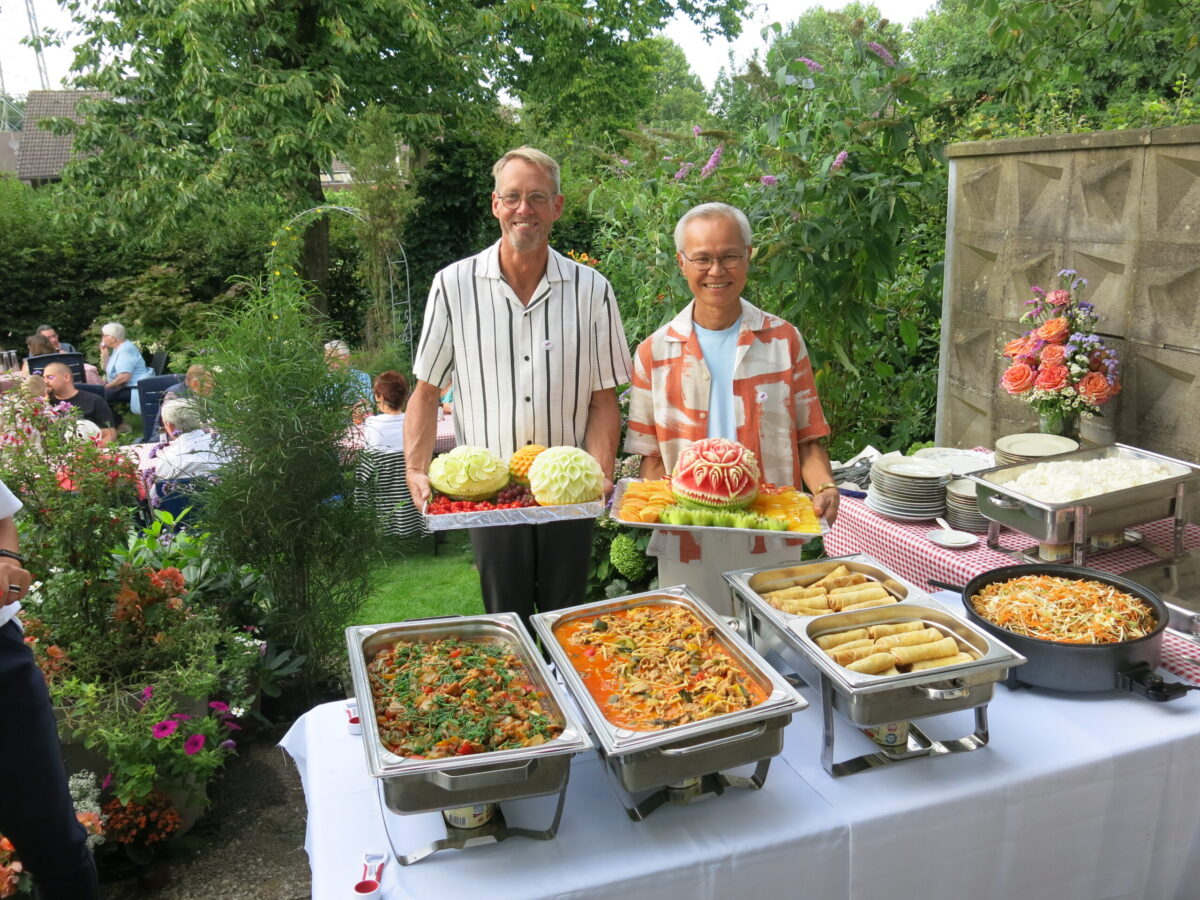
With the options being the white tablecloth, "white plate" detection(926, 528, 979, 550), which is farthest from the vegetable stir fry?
"white plate" detection(926, 528, 979, 550)

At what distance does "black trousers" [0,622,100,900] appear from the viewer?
192cm

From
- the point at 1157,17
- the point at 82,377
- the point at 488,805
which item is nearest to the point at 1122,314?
the point at 1157,17

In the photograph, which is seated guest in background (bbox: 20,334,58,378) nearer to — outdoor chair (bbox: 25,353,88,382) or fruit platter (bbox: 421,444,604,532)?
A: outdoor chair (bbox: 25,353,88,382)

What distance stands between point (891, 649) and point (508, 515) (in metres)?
0.95

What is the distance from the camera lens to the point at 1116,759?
1831 millimetres

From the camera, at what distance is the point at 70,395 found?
6559mm

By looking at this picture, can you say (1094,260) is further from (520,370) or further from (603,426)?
(520,370)

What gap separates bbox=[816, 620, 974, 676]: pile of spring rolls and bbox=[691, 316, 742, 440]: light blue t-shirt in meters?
0.83

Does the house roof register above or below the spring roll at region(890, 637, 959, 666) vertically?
above

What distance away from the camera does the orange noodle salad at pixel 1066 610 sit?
6.72 ft

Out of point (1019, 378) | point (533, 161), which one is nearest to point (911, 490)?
point (1019, 378)

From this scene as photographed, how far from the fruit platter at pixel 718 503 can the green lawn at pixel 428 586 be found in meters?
2.86

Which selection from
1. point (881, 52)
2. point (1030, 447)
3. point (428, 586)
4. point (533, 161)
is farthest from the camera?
point (428, 586)

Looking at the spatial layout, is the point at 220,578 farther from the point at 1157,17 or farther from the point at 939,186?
the point at 1157,17
